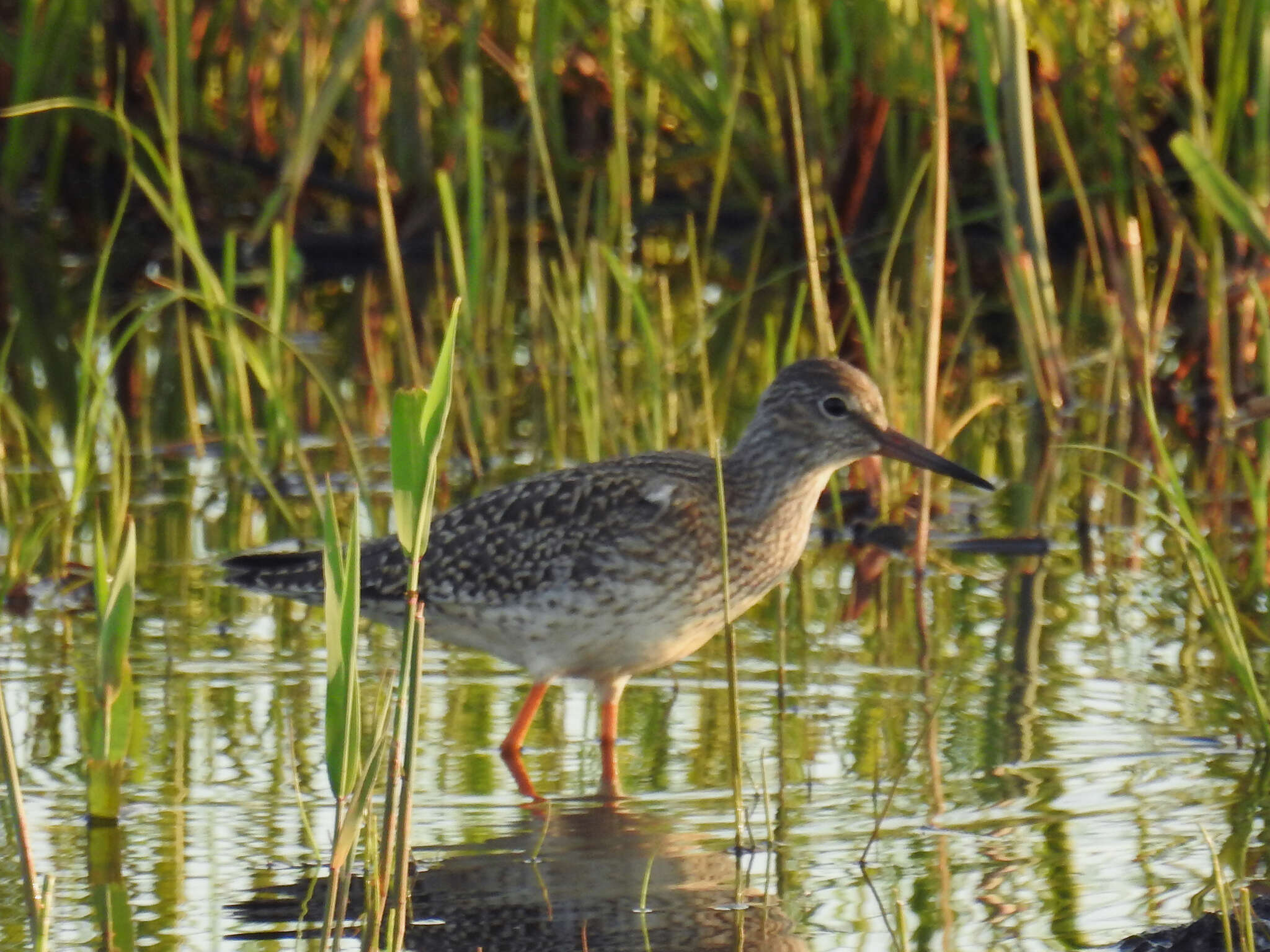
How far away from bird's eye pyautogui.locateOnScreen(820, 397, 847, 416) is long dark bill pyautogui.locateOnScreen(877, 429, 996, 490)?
0.42 ft

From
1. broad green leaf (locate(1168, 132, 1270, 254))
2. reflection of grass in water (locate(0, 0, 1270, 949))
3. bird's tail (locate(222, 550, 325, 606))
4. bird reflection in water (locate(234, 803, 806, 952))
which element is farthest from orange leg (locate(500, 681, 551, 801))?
broad green leaf (locate(1168, 132, 1270, 254))

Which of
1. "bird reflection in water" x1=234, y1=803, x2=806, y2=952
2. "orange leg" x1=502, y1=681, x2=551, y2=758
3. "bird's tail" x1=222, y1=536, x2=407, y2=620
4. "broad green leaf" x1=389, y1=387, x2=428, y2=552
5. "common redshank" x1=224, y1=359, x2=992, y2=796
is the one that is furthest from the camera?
"bird's tail" x1=222, y1=536, x2=407, y2=620

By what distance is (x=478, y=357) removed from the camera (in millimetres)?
8820

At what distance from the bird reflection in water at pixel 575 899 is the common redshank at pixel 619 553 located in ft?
1.76

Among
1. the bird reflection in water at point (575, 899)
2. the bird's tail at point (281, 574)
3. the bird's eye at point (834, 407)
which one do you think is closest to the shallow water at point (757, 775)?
the bird reflection in water at point (575, 899)

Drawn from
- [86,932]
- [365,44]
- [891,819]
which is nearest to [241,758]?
[86,932]

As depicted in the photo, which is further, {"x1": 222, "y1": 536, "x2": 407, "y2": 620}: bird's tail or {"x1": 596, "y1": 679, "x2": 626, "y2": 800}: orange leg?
{"x1": 222, "y1": 536, "x2": 407, "y2": 620}: bird's tail

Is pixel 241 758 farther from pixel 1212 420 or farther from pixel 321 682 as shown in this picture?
pixel 1212 420

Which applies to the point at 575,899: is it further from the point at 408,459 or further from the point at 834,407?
the point at 834,407

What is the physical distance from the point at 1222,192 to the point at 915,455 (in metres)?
1.14

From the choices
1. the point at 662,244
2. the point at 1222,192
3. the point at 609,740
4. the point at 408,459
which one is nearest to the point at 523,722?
the point at 609,740

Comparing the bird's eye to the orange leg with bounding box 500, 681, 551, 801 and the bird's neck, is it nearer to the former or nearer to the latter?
the bird's neck

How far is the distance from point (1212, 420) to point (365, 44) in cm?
509

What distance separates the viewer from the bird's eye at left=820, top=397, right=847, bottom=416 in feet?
20.6
